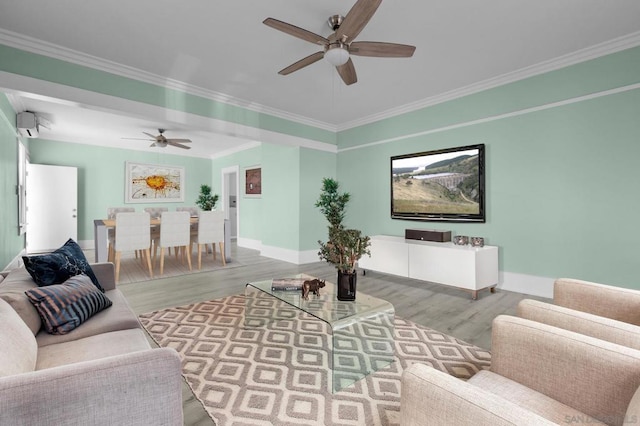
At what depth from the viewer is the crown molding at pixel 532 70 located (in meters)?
3.04

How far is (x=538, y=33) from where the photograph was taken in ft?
9.54

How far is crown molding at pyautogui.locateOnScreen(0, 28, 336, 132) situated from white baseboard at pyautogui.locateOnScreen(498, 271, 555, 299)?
4128 millimetres

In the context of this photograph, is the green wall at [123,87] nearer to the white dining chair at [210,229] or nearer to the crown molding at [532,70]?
the white dining chair at [210,229]

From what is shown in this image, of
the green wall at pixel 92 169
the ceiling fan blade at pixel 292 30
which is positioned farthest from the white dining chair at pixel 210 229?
the ceiling fan blade at pixel 292 30

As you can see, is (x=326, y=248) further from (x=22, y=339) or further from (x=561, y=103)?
(x=561, y=103)

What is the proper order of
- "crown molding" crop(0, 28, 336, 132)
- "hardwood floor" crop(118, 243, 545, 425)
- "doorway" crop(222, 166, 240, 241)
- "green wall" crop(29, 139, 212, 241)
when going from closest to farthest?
"hardwood floor" crop(118, 243, 545, 425) < "crown molding" crop(0, 28, 336, 132) < "green wall" crop(29, 139, 212, 241) < "doorway" crop(222, 166, 240, 241)

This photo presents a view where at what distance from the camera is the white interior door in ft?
21.4

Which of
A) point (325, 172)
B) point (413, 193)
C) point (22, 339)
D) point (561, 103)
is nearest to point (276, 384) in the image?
point (22, 339)

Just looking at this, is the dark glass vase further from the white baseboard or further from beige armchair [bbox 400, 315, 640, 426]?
the white baseboard

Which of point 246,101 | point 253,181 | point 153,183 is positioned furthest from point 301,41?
point 153,183

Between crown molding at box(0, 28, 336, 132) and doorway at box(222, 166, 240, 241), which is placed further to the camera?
doorway at box(222, 166, 240, 241)

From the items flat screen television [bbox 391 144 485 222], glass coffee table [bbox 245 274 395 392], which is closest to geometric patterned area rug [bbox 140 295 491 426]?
glass coffee table [bbox 245 274 395 392]

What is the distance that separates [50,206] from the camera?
673 cm

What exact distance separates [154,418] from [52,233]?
25.9ft
